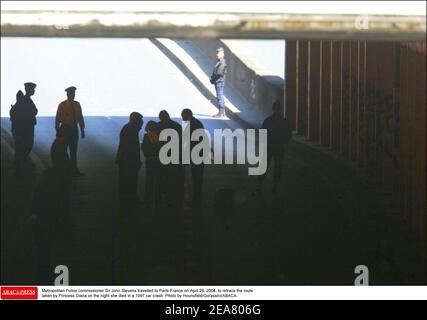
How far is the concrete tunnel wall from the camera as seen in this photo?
22.2 metres

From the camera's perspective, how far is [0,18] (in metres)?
20.0

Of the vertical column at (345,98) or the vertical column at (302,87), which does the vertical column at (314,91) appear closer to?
the vertical column at (302,87)

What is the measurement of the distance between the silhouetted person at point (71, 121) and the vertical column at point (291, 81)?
7.75ft

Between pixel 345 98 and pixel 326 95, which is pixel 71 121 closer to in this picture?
pixel 326 95

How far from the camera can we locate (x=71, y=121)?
72.7ft

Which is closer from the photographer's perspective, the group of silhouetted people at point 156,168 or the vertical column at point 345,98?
the group of silhouetted people at point 156,168

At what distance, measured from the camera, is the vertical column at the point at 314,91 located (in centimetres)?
2245

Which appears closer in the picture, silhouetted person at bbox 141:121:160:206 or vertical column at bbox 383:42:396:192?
silhouetted person at bbox 141:121:160:206

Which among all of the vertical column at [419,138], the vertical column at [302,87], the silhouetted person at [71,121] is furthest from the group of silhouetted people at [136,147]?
the vertical column at [419,138]

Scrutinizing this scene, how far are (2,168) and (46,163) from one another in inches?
27.3

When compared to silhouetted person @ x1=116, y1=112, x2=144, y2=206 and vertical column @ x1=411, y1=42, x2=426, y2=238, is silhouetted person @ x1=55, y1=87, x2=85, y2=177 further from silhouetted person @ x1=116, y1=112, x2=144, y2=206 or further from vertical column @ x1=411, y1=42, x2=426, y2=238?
vertical column @ x1=411, y1=42, x2=426, y2=238

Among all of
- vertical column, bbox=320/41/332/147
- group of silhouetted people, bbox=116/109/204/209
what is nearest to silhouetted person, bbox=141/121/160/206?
group of silhouetted people, bbox=116/109/204/209

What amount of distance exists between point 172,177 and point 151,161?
38 centimetres

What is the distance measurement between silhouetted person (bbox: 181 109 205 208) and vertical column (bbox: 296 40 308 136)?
3.84 feet
